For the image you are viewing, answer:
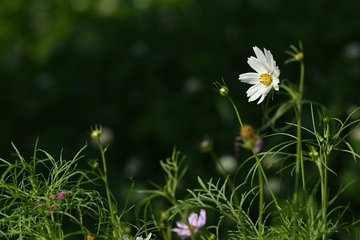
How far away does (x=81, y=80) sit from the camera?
3.62m

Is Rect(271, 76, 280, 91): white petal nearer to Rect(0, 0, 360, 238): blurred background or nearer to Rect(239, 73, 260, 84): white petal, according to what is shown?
Rect(239, 73, 260, 84): white petal

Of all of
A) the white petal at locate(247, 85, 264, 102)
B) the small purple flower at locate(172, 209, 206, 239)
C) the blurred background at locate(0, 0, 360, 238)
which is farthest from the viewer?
the blurred background at locate(0, 0, 360, 238)

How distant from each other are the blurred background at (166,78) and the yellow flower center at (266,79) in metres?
1.62

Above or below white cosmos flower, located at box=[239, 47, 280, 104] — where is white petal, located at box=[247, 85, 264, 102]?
below

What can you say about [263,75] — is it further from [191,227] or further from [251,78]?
[191,227]

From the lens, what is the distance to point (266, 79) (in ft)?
3.45

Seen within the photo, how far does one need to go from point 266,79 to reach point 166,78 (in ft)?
8.03

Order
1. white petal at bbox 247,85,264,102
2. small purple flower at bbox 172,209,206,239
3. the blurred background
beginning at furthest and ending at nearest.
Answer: the blurred background → white petal at bbox 247,85,264,102 → small purple flower at bbox 172,209,206,239

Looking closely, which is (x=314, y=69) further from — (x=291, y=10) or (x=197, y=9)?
(x=197, y=9)

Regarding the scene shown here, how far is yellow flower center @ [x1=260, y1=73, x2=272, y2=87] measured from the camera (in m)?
1.04

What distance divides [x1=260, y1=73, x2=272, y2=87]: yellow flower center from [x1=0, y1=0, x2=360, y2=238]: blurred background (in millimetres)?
1624

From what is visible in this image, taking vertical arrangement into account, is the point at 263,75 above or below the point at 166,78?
above

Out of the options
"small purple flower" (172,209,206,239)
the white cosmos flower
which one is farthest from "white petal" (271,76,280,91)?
"small purple flower" (172,209,206,239)

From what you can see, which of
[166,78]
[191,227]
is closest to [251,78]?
[191,227]
